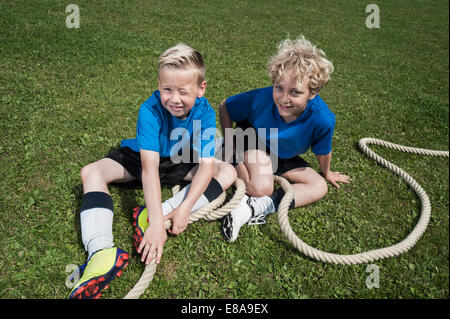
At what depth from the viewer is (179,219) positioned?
251 centimetres

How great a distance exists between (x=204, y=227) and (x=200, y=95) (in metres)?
1.10

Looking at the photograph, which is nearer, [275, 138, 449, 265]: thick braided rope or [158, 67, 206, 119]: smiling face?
[158, 67, 206, 119]: smiling face

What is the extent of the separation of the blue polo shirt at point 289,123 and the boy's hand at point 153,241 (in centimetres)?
137

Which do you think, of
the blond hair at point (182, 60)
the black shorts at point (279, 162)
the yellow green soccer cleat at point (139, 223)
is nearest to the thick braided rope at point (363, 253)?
the black shorts at point (279, 162)

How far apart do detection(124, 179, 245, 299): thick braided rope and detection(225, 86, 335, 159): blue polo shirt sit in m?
0.58

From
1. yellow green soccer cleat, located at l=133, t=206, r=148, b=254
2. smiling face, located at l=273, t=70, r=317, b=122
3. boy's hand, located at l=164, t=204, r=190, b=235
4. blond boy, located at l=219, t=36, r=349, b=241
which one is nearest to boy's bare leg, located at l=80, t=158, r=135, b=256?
yellow green soccer cleat, located at l=133, t=206, r=148, b=254

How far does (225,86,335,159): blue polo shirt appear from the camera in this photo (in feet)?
9.44

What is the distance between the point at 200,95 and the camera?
2.63 m

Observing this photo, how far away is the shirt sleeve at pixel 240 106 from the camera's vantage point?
3.16 m

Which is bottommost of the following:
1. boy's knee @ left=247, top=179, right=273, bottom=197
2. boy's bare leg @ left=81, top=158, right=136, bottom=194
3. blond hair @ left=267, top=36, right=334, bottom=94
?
boy's knee @ left=247, top=179, right=273, bottom=197

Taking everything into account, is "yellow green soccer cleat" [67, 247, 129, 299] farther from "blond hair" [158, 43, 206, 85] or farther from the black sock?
"blond hair" [158, 43, 206, 85]

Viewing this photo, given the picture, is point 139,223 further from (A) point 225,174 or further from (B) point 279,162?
(B) point 279,162

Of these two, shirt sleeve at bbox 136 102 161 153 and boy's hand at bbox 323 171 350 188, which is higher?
shirt sleeve at bbox 136 102 161 153

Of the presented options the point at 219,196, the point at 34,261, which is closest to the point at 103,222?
the point at 34,261
